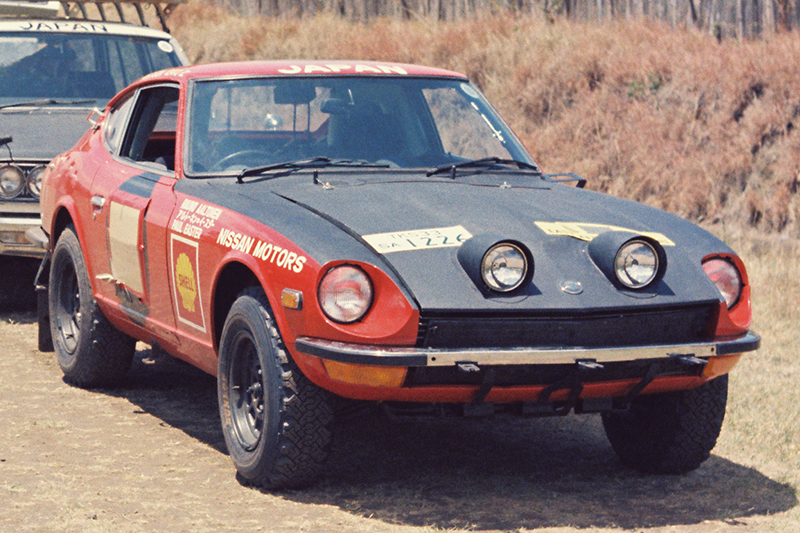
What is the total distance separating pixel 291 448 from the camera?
4379 mm

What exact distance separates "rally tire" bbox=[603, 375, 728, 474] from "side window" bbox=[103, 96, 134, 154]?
3.08 metres

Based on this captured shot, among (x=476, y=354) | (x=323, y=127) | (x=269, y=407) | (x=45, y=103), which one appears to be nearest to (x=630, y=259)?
(x=476, y=354)

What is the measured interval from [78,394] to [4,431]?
834 mm

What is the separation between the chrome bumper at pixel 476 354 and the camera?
4.03m

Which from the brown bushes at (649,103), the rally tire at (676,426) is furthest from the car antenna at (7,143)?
the brown bushes at (649,103)

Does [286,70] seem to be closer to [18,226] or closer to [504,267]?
[504,267]

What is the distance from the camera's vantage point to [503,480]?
192 inches

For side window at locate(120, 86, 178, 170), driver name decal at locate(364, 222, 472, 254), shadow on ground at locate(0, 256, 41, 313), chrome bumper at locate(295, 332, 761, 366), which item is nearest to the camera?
chrome bumper at locate(295, 332, 761, 366)

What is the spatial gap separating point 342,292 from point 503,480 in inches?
49.6

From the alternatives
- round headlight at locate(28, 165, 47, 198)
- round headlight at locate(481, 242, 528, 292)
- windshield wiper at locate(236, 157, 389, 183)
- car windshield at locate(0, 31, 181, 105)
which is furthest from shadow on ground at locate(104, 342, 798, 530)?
car windshield at locate(0, 31, 181, 105)

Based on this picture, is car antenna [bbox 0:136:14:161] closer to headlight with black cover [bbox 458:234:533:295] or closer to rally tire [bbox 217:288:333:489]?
rally tire [bbox 217:288:333:489]

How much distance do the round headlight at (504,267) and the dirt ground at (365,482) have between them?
0.60 metres

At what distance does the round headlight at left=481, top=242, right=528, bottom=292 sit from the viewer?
4.18 metres

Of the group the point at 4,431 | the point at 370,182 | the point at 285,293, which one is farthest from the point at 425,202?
the point at 4,431
